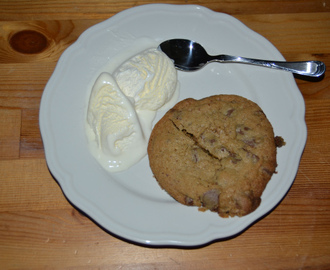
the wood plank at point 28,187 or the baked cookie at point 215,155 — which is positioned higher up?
the baked cookie at point 215,155

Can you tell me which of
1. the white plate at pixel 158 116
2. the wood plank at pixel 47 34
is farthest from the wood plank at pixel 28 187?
the wood plank at pixel 47 34

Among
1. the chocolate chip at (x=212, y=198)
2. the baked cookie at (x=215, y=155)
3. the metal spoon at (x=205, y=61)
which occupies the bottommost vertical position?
the chocolate chip at (x=212, y=198)

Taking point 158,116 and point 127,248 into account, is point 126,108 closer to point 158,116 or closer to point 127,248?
point 158,116

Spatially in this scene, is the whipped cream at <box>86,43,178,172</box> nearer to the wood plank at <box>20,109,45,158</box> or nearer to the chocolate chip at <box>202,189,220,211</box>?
the wood plank at <box>20,109,45,158</box>

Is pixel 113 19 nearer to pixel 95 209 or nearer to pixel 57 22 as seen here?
pixel 57 22

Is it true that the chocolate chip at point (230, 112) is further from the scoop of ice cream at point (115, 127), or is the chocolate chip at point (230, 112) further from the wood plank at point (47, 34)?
the wood plank at point (47, 34)
